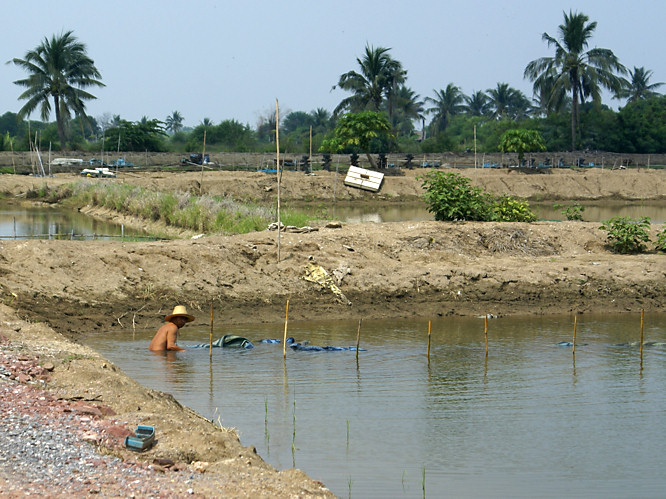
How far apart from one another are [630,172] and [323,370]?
36.9 metres

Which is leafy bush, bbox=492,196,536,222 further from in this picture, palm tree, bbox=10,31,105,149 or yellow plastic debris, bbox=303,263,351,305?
palm tree, bbox=10,31,105,149

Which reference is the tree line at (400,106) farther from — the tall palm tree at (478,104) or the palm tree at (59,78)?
the tall palm tree at (478,104)

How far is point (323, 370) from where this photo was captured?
34.3 ft

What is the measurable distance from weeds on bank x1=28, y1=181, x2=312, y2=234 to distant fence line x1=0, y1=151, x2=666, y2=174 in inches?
467

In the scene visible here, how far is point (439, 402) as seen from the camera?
362 inches

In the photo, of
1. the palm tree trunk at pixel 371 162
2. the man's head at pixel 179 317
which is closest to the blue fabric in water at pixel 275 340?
the man's head at pixel 179 317

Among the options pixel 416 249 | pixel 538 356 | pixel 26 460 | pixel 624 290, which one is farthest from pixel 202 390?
pixel 624 290

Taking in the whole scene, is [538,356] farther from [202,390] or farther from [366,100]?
[366,100]

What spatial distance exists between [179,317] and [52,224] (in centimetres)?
1463

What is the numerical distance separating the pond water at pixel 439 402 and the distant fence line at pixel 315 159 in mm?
27816

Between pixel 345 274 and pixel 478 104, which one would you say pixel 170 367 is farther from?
pixel 478 104

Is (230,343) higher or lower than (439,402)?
higher

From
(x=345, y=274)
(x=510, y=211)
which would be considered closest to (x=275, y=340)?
(x=345, y=274)

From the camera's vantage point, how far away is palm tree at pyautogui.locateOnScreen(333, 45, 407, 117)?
2013 inches
